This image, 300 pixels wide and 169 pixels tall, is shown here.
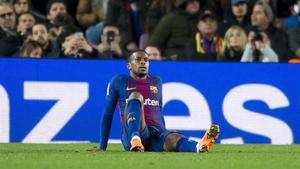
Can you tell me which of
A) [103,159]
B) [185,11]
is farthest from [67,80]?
[103,159]

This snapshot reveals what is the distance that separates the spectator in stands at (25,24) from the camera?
15922 mm

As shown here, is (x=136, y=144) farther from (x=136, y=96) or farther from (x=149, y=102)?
(x=149, y=102)

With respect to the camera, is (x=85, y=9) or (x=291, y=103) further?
(x=85, y=9)

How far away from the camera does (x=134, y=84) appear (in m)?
11.5

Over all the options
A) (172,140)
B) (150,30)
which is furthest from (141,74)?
(150,30)

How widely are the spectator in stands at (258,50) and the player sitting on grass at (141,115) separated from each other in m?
4.81

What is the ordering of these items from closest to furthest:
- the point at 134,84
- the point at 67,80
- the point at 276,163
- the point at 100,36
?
the point at 276,163 < the point at 134,84 < the point at 67,80 < the point at 100,36

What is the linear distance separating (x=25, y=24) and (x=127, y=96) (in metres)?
5.10

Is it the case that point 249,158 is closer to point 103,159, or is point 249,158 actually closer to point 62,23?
point 103,159

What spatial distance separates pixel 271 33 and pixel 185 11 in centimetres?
159

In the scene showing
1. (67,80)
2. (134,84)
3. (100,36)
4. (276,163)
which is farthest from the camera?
(100,36)

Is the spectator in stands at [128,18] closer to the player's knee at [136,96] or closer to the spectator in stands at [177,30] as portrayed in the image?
the spectator in stands at [177,30]

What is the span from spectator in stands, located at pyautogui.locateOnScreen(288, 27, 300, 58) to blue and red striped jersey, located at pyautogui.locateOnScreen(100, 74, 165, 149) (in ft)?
18.2

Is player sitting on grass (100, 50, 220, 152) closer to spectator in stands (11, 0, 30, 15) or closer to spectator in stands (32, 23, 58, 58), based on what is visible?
spectator in stands (32, 23, 58, 58)
